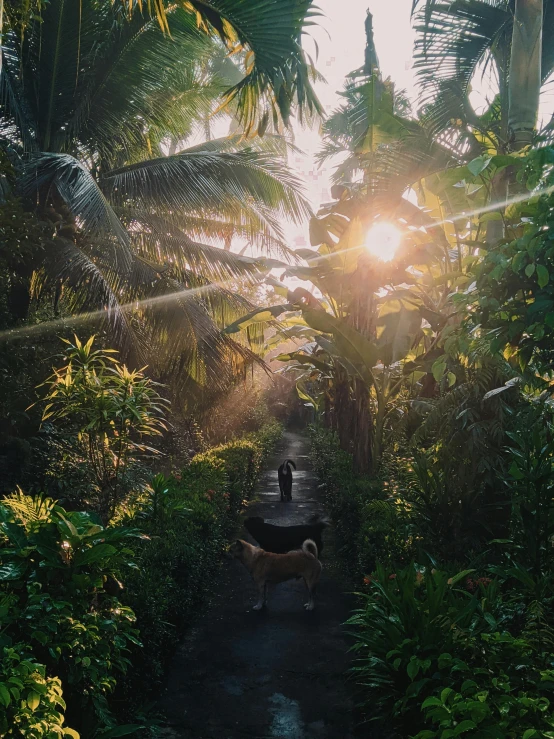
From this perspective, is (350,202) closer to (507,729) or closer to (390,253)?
(390,253)

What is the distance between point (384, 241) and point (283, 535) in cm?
457

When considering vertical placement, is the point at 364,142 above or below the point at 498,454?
above

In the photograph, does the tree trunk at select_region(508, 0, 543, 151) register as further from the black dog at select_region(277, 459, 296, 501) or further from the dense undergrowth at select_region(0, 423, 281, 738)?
the black dog at select_region(277, 459, 296, 501)

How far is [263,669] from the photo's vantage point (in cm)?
539

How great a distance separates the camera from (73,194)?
29.5ft

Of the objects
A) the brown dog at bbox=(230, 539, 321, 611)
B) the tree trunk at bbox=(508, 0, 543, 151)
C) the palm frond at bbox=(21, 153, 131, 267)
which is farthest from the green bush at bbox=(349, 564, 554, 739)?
the palm frond at bbox=(21, 153, 131, 267)

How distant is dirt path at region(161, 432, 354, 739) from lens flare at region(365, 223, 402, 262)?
184 inches

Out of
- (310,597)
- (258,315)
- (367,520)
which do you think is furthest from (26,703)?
(258,315)

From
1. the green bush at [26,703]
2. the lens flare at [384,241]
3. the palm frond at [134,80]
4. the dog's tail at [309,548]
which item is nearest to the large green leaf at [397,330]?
the lens flare at [384,241]

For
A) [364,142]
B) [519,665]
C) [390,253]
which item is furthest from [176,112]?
[519,665]

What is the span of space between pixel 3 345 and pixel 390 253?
18.5ft

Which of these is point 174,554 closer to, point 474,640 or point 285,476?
point 474,640

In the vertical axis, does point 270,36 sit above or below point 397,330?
above

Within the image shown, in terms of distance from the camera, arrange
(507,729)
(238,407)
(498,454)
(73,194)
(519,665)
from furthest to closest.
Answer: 1. (238,407)
2. (73,194)
3. (498,454)
4. (519,665)
5. (507,729)
